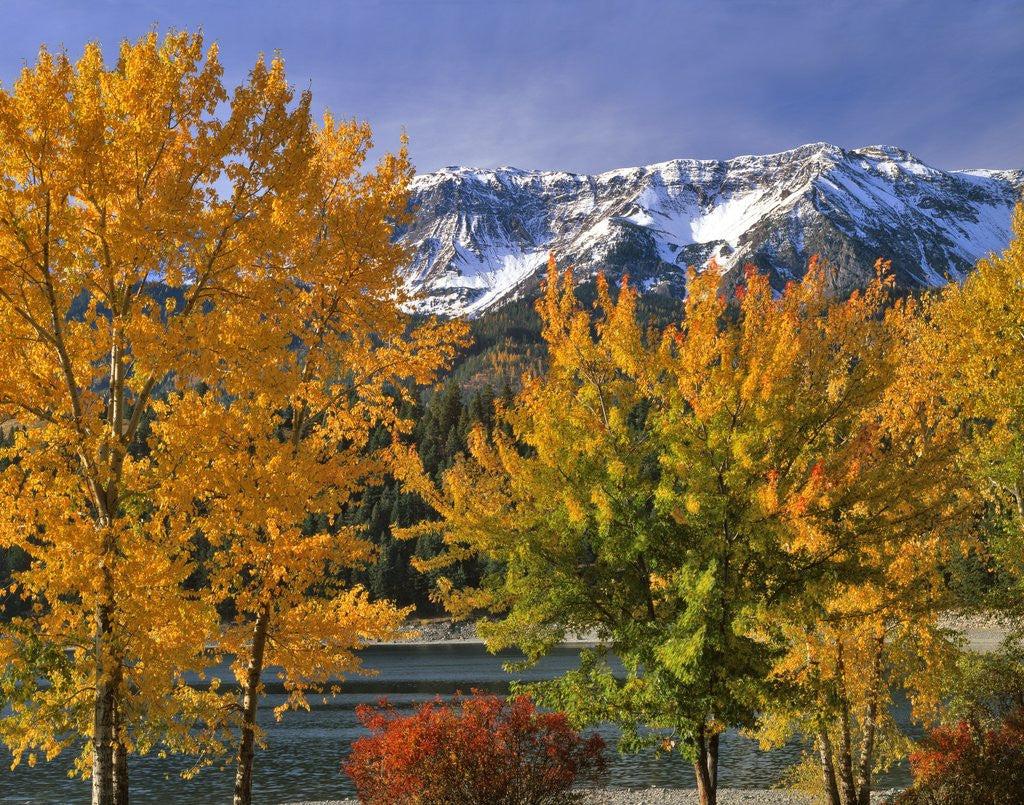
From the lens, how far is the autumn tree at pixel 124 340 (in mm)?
8477

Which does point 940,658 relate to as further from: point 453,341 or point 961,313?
point 453,341

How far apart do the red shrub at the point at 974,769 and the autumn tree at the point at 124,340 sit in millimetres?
11522

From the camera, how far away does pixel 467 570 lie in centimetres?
9725

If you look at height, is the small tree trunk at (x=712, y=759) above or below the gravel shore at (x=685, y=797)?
above

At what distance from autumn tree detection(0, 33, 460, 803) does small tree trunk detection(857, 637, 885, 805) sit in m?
11.4

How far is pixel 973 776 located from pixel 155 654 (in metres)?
12.6

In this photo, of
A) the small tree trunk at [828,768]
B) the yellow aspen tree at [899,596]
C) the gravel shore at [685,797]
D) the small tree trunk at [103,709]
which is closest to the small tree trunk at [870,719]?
the yellow aspen tree at [899,596]

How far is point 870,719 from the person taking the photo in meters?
15.7

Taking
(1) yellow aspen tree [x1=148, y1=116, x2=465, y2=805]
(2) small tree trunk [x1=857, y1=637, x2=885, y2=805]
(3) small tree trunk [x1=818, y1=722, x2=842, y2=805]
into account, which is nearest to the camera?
(1) yellow aspen tree [x1=148, y1=116, x2=465, y2=805]

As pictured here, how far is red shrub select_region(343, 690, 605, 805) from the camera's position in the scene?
1331cm

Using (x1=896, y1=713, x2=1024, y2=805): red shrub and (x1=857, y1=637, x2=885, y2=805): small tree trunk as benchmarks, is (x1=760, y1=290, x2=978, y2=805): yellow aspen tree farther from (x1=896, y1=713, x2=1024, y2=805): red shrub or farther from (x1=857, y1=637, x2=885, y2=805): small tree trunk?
(x1=896, y1=713, x2=1024, y2=805): red shrub

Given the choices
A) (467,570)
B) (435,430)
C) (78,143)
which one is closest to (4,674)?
(78,143)

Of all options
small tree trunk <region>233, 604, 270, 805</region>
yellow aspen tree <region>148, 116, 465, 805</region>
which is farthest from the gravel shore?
yellow aspen tree <region>148, 116, 465, 805</region>

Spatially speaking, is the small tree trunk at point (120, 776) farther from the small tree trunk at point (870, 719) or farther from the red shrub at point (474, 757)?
the small tree trunk at point (870, 719)
